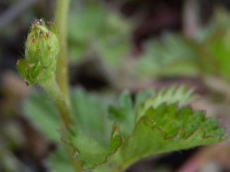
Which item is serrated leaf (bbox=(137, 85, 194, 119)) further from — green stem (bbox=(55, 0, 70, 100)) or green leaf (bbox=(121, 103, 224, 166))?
green stem (bbox=(55, 0, 70, 100))

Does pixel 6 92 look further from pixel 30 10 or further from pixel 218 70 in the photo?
pixel 218 70

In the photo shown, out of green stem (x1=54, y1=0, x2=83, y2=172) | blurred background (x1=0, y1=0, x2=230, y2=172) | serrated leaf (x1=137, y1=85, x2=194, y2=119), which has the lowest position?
blurred background (x1=0, y1=0, x2=230, y2=172)

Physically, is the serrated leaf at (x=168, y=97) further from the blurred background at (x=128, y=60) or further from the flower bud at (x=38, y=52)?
the blurred background at (x=128, y=60)

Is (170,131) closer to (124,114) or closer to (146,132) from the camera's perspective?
(146,132)

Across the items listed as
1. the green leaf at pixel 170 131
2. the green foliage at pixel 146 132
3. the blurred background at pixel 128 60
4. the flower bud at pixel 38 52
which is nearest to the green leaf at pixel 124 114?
the green foliage at pixel 146 132

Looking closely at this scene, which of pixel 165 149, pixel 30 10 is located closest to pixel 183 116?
pixel 165 149

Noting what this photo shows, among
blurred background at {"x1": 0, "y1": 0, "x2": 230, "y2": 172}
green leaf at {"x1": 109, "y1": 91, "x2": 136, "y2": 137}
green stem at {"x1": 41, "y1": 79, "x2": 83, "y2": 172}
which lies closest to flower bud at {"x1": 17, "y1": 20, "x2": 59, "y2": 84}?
green stem at {"x1": 41, "y1": 79, "x2": 83, "y2": 172}

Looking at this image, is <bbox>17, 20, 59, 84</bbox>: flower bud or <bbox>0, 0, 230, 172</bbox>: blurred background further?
<bbox>0, 0, 230, 172</bbox>: blurred background

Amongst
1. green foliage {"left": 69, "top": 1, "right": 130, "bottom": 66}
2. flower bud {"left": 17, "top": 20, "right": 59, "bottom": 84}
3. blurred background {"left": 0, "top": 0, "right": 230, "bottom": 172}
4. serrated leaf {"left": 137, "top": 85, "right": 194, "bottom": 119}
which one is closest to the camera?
flower bud {"left": 17, "top": 20, "right": 59, "bottom": 84}
